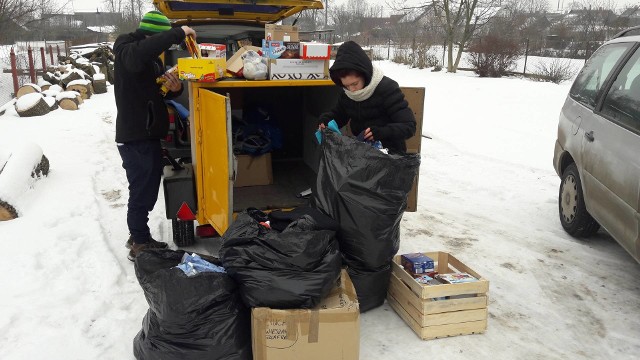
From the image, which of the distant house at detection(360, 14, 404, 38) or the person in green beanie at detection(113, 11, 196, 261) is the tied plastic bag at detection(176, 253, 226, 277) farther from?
the distant house at detection(360, 14, 404, 38)

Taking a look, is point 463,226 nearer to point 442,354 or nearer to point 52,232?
point 442,354

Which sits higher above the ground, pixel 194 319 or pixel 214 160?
pixel 214 160

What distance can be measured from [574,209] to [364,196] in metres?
2.60

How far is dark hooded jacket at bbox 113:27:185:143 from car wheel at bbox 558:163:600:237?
3.61 meters

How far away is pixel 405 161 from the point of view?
10.5 feet

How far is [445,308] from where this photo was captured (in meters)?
3.19

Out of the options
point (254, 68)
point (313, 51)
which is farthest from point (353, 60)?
point (254, 68)

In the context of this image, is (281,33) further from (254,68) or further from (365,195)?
(365,195)

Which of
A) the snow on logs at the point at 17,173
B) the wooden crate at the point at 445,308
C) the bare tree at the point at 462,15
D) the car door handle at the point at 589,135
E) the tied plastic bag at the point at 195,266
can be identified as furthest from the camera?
the bare tree at the point at 462,15

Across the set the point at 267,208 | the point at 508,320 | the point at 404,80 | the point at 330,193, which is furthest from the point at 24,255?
the point at 404,80

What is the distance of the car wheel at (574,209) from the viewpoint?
183 inches

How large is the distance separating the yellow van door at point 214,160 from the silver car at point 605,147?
8.87ft

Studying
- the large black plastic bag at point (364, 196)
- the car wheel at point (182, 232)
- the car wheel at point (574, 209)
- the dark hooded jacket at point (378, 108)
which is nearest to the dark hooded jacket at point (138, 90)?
the car wheel at point (182, 232)

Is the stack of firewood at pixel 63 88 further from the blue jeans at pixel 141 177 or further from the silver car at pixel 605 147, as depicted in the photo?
the silver car at pixel 605 147
